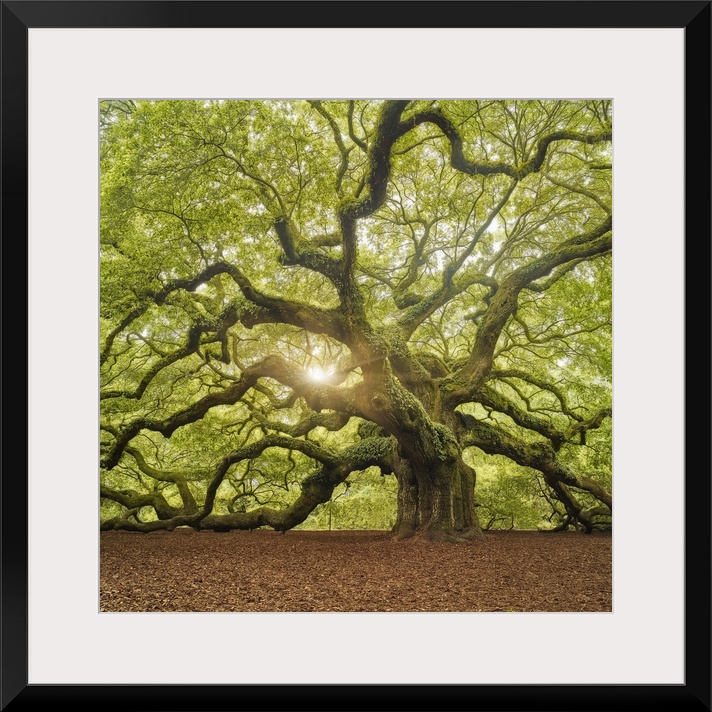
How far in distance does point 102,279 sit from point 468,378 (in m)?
5.13

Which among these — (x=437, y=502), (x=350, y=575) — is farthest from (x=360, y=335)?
(x=350, y=575)

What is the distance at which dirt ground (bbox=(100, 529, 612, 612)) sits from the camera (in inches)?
177

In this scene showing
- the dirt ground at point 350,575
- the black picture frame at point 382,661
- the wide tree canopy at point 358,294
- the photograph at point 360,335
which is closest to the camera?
the black picture frame at point 382,661

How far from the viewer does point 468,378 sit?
332 inches

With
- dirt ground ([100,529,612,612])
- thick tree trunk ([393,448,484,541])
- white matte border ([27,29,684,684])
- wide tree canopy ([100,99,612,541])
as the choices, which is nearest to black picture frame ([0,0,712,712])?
white matte border ([27,29,684,684])

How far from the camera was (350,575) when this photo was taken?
5352mm

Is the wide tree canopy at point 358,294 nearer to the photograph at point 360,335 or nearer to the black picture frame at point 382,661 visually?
the photograph at point 360,335

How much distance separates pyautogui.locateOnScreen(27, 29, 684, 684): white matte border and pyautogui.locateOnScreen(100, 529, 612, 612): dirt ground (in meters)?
1.39

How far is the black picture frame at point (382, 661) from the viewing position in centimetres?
283

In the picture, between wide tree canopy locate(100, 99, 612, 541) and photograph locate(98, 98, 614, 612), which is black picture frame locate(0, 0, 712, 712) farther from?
wide tree canopy locate(100, 99, 612, 541)
